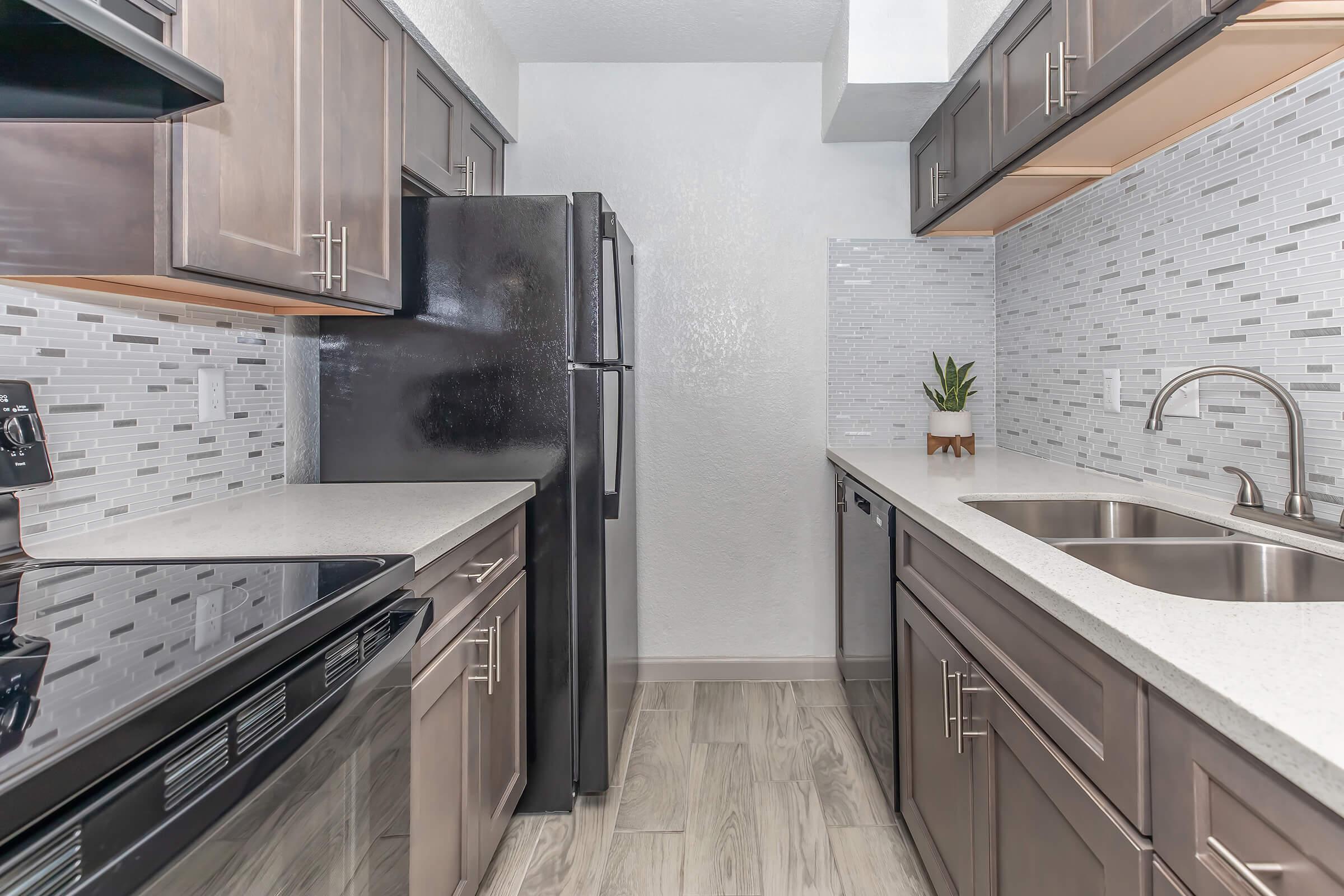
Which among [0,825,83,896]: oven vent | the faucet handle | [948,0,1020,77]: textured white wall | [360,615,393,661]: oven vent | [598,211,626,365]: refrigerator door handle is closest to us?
[0,825,83,896]: oven vent

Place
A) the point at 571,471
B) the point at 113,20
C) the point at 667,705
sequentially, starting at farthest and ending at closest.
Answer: the point at 667,705 < the point at 571,471 < the point at 113,20

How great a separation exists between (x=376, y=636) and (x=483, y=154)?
206cm

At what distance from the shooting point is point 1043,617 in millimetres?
989

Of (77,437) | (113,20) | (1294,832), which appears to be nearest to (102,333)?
(77,437)

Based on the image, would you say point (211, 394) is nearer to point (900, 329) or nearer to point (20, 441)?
point (20, 441)

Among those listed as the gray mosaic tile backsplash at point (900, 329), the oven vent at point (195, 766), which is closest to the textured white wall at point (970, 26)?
the gray mosaic tile backsplash at point (900, 329)

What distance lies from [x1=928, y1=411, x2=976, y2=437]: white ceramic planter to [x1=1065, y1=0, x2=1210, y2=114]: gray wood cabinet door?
1.28 m

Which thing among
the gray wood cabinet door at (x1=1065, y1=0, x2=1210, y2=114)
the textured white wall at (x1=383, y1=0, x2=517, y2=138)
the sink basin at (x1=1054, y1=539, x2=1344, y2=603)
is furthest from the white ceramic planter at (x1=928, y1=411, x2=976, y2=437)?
the textured white wall at (x1=383, y1=0, x2=517, y2=138)

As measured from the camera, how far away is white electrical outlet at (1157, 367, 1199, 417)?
165 cm

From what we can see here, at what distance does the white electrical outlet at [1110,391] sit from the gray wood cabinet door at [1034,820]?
1114 mm

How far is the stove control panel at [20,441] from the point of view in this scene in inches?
44.8

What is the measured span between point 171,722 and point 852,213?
2787 mm

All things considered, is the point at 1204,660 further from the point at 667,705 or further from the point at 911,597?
the point at 667,705

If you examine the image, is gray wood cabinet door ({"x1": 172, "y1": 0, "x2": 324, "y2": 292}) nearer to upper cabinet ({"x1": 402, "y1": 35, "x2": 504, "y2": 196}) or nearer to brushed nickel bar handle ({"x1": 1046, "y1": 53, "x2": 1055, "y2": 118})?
upper cabinet ({"x1": 402, "y1": 35, "x2": 504, "y2": 196})
